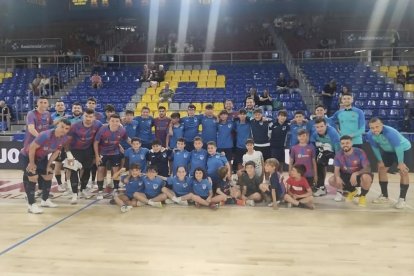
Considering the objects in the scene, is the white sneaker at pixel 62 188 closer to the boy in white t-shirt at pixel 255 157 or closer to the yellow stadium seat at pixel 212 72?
the boy in white t-shirt at pixel 255 157

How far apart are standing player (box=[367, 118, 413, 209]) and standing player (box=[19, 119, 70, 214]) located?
15.3 ft

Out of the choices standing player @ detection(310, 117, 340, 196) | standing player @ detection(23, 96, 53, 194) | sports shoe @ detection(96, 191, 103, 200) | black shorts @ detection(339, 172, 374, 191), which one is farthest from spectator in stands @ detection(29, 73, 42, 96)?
black shorts @ detection(339, 172, 374, 191)

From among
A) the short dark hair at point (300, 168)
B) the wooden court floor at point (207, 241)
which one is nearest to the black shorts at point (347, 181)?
the wooden court floor at point (207, 241)

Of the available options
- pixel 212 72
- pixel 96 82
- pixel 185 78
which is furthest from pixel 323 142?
pixel 96 82

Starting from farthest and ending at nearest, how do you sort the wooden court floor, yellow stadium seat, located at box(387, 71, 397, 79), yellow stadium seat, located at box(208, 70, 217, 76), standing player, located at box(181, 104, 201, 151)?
yellow stadium seat, located at box(208, 70, 217, 76), yellow stadium seat, located at box(387, 71, 397, 79), standing player, located at box(181, 104, 201, 151), the wooden court floor

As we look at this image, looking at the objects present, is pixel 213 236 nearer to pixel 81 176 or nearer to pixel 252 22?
pixel 81 176

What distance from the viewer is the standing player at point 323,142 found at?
725 centimetres

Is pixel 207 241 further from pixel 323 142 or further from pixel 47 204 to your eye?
pixel 323 142

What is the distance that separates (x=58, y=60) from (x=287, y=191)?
50.4 feet

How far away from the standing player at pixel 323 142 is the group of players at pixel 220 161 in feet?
0.06

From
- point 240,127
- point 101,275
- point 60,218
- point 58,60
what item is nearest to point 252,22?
point 58,60

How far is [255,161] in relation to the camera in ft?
24.4

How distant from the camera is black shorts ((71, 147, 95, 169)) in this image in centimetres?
727

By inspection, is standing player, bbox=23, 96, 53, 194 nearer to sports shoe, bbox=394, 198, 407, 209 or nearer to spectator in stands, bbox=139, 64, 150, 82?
sports shoe, bbox=394, 198, 407, 209
